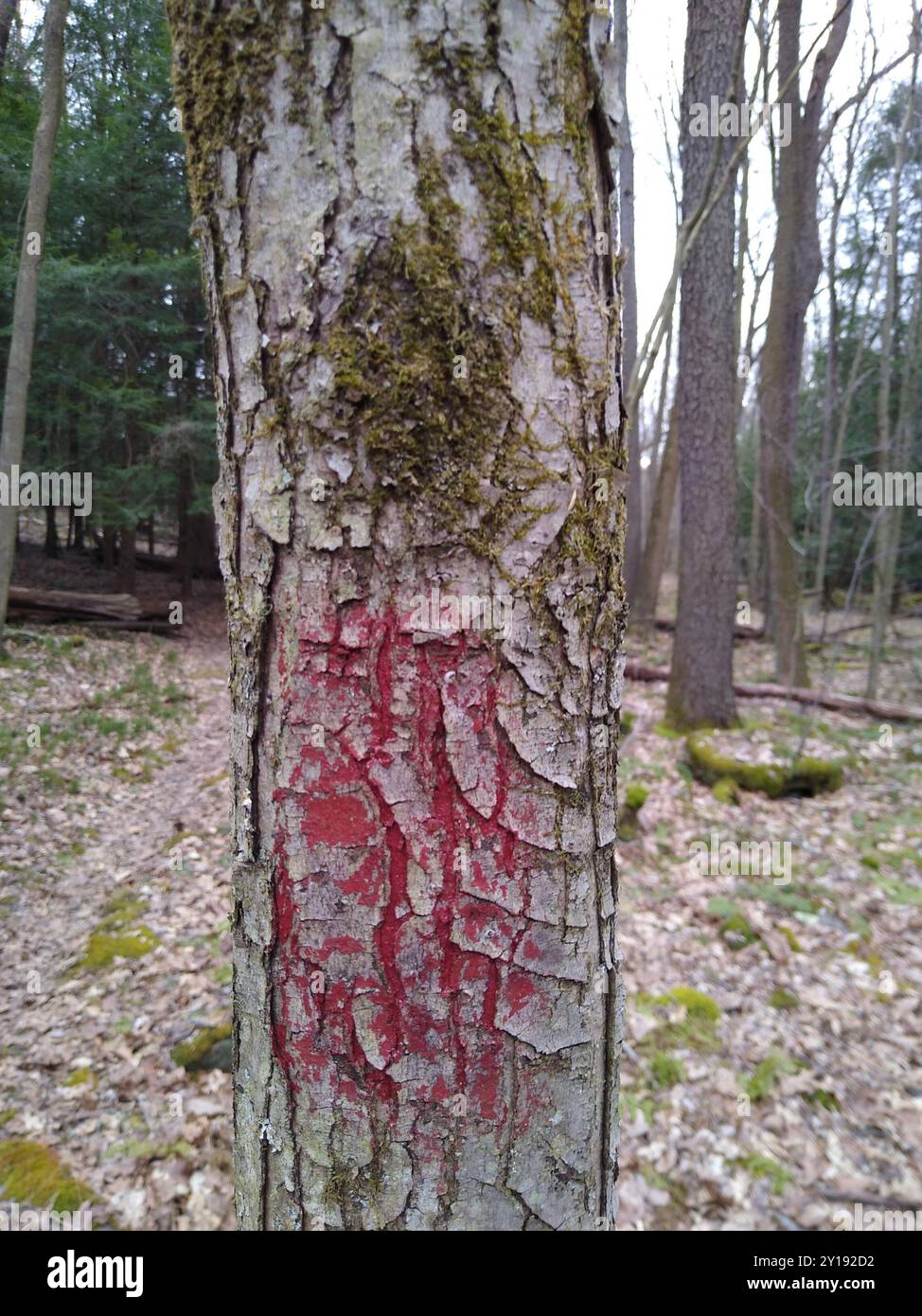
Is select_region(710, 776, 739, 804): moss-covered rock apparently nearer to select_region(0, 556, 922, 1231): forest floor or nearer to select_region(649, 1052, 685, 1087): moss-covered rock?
select_region(0, 556, 922, 1231): forest floor

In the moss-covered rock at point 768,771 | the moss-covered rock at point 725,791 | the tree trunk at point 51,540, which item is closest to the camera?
the moss-covered rock at point 725,791

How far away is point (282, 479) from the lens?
36.5 inches

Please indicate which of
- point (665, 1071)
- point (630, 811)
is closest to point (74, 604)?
point (630, 811)

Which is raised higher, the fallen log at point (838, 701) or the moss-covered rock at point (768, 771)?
the fallen log at point (838, 701)

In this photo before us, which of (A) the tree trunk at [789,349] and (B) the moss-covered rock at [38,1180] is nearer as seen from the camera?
(B) the moss-covered rock at [38,1180]

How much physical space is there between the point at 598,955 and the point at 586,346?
904mm

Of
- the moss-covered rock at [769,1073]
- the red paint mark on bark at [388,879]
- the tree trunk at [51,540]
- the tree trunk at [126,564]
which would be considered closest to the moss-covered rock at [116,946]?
the moss-covered rock at [769,1073]

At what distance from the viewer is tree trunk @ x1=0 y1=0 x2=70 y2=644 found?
23.6 ft

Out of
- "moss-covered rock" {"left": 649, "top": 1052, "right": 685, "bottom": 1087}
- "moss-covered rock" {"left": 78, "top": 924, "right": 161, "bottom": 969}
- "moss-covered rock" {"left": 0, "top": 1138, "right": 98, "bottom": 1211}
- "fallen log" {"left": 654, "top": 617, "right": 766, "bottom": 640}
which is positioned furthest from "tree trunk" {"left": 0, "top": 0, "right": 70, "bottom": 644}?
"fallen log" {"left": 654, "top": 617, "right": 766, "bottom": 640}

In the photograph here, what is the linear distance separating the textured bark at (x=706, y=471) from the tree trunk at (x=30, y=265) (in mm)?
6442

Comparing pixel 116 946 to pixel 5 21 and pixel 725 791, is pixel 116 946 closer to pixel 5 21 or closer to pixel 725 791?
pixel 725 791

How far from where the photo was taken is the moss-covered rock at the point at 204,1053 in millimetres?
3127

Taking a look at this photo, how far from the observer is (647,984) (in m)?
3.90

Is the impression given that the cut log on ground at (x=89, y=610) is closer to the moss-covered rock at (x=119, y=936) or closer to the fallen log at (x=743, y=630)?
the moss-covered rock at (x=119, y=936)
